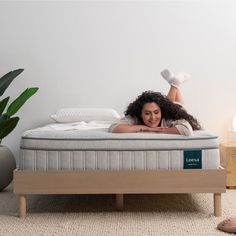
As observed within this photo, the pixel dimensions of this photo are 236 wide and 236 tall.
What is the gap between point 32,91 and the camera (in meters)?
3.71

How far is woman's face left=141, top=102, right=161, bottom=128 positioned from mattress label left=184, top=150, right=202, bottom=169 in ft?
0.91

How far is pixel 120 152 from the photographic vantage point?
A: 7.95 feet

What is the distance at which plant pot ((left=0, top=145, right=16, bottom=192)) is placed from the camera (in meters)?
3.35

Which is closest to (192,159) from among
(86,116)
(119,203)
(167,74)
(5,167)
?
(119,203)

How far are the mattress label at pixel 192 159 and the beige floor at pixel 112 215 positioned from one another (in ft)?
0.95

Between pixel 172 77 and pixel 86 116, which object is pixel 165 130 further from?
pixel 86 116

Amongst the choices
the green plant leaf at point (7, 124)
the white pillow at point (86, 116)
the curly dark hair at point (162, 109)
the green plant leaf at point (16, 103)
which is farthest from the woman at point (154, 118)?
the green plant leaf at point (16, 103)

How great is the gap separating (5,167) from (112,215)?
3.95 ft

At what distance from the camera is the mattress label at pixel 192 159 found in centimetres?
241

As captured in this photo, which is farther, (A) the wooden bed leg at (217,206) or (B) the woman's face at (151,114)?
(B) the woman's face at (151,114)

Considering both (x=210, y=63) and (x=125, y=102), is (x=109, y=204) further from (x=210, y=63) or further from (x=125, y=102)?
(x=210, y=63)

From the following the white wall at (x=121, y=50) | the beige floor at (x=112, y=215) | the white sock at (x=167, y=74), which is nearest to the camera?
the beige floor at (x=112, y=215)

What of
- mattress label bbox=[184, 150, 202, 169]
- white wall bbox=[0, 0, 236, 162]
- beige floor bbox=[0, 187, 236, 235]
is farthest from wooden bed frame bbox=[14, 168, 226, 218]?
white wall bbox=[0, 0, 236, 162]

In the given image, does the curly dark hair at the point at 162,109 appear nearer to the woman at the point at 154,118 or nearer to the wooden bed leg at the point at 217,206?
the woman at the point at 154,118
